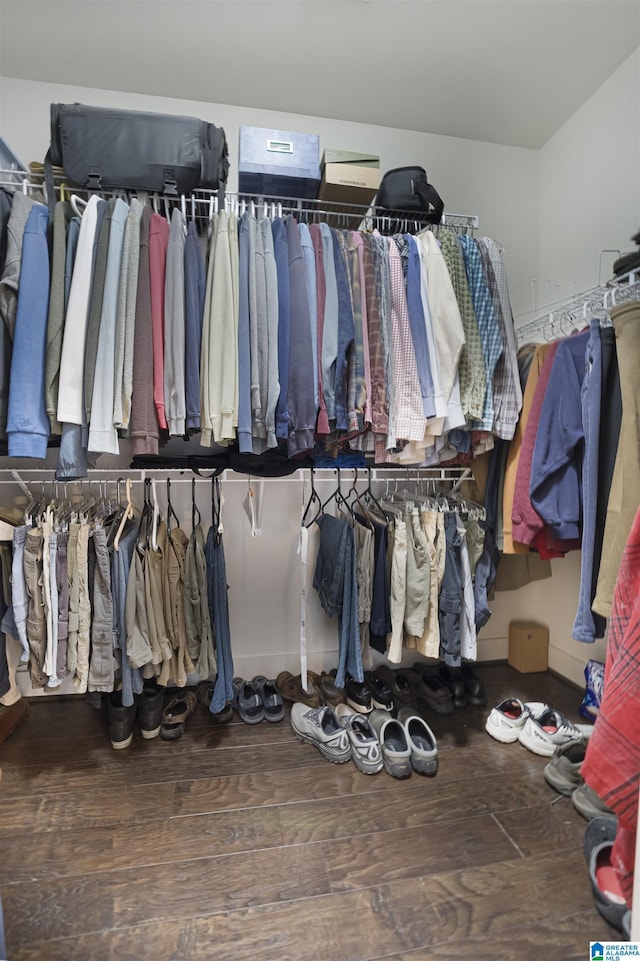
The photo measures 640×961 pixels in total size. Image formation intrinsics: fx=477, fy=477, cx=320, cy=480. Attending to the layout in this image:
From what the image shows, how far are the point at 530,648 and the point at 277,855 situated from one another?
170 centimetres

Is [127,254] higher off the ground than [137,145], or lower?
lower

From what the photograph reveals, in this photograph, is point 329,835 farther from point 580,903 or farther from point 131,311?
point 131,311

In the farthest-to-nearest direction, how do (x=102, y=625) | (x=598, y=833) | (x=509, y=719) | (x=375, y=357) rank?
1. (x=509, y=719)
2. (x=102, y=625)
3. (x=375, y=357)
4. (x=598, y=833)

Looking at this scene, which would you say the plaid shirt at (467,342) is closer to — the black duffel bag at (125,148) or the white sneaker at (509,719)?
the black duffel bag at (125,148)

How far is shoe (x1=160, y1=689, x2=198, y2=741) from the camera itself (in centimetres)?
195

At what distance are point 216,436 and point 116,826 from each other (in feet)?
4.15

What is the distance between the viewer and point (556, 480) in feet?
5.27

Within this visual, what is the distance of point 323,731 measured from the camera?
1.89 m

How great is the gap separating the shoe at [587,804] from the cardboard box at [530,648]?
3.24 ft

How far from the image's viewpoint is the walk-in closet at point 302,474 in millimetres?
1317

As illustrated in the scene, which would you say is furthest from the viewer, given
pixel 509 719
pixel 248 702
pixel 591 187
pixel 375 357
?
pixel 591 187

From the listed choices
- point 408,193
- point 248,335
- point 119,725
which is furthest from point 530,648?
point 408,193

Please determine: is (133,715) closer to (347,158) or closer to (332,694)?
(332,694)

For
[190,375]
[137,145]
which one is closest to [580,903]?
[190,375]
